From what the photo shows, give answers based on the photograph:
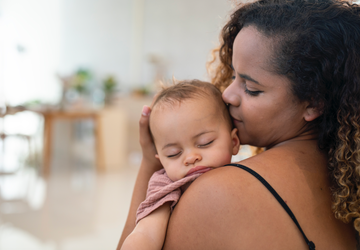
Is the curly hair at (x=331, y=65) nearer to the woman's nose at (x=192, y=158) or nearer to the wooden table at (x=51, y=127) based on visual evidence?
the woman's nose at (x=192, y=158)

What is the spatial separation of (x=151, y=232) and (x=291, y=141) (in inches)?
20.5

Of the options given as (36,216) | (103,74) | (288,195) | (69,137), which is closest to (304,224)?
(288,195)

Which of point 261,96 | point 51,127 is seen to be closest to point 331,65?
point 261,96

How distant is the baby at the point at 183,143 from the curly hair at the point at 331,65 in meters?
0.26

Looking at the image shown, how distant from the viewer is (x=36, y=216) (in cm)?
359

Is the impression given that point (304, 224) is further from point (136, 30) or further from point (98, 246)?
point (136, 30)

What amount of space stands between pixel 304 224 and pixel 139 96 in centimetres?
726

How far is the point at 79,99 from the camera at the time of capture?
19.3ft

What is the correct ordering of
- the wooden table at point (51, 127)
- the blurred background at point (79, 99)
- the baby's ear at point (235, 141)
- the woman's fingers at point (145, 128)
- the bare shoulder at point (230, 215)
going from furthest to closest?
1. the wooden table at point (51, 127)
2. the blurred background at point (79, 99)
3. the woman's fingers at point (145, 128)
4. the baby's ear at point (235, 141)
5. the bare shoulder at point (230, 215)

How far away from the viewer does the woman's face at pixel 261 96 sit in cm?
98

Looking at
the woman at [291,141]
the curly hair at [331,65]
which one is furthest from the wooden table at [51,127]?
the curly hair at [331,65]

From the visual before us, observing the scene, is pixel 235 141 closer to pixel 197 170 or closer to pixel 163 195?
pixel 197 170

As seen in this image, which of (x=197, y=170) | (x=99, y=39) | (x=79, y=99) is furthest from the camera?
(x=99, y=39)

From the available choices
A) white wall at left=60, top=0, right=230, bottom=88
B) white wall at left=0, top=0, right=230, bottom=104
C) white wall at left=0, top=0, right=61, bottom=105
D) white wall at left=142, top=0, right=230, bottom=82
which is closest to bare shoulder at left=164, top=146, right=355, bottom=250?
white wall at left=0, top=0, right=230, bottom=104
